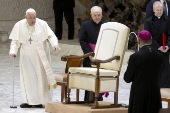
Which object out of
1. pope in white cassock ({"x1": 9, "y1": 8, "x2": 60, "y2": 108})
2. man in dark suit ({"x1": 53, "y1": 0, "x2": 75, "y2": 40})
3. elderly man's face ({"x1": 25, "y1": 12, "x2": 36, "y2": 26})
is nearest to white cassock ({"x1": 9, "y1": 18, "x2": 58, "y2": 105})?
pope in white cassock ({"x1": 9, "y1": 8, "x2": 60, "y2": 108})

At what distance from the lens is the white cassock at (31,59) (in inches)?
377

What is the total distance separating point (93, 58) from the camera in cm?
889

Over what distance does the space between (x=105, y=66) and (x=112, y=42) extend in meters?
0.35

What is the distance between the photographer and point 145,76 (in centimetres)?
727

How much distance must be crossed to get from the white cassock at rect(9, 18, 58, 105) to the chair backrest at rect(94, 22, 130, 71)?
0.93 meters

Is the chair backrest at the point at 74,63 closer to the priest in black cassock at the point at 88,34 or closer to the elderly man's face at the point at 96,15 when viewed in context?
the priest in black cassock at the point at 88,34

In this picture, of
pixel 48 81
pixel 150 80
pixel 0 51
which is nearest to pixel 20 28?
pixel 48 81

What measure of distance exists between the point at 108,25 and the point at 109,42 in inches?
9.9

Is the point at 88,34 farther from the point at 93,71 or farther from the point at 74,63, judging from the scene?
the point at 93,71

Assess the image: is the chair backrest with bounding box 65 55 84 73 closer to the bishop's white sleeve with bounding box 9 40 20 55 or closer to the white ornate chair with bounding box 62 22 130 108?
the white ornate chair with bounding box 62 22 130 108

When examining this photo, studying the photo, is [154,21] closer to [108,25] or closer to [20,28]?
[108,25]

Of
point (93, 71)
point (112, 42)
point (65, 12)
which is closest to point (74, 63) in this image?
point (112, 42)

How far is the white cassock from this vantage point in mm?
9586

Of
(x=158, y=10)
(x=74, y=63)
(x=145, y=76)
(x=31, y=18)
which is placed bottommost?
(x=145, y=76)
